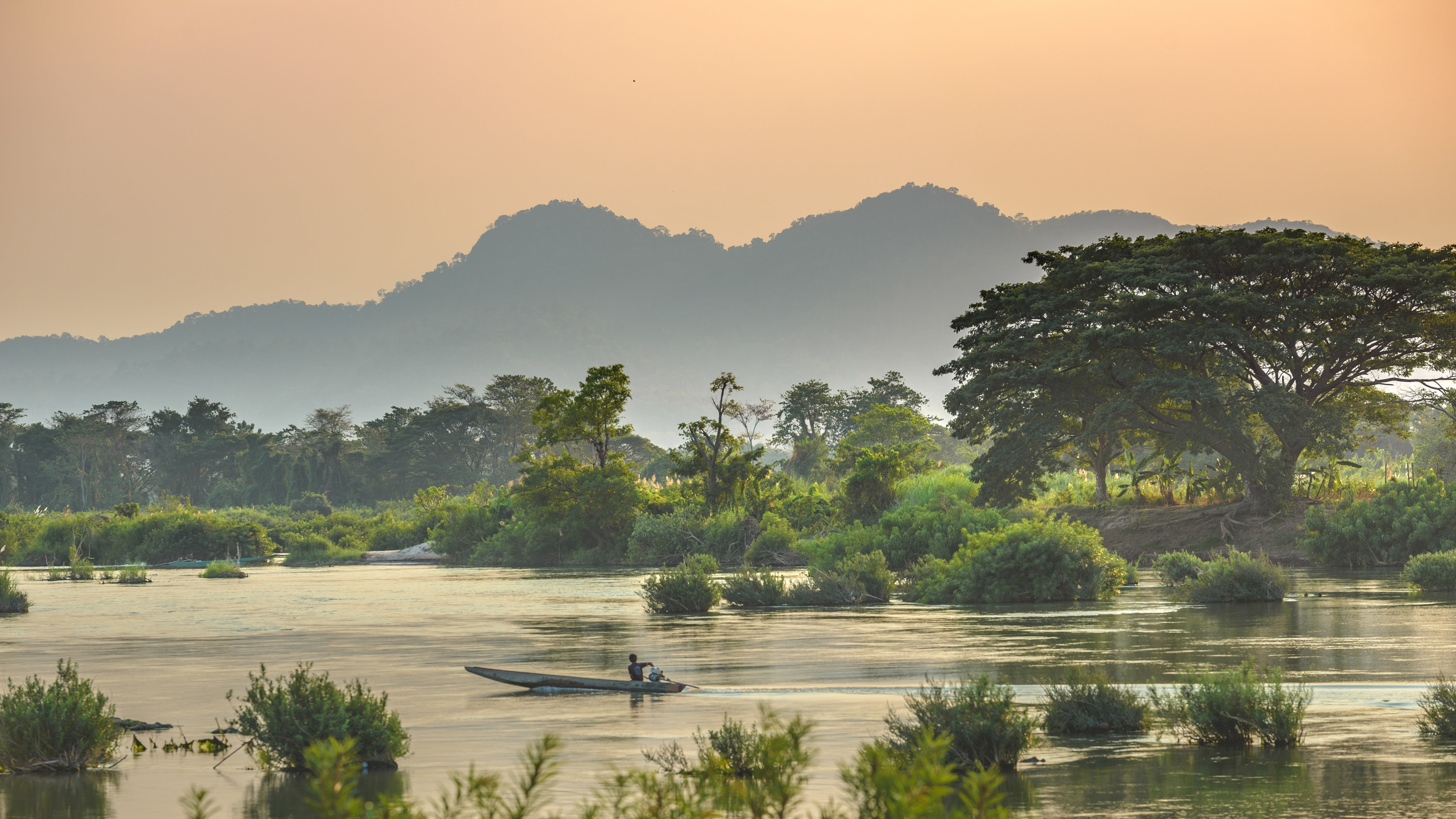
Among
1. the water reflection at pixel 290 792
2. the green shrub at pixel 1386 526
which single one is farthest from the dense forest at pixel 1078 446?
the water reflection at pixel 290 792

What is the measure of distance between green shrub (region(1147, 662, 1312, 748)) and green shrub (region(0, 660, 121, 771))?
10574mm

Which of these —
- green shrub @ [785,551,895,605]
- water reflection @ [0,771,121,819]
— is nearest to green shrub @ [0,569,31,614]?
green shrub @ [785,551,895,605]

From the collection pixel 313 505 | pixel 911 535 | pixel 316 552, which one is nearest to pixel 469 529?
pixel 316 552

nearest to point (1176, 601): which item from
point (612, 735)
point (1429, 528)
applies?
point (1429, 528)

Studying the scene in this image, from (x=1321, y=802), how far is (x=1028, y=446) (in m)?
33.5

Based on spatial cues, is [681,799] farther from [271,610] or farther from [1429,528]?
[1429,528]

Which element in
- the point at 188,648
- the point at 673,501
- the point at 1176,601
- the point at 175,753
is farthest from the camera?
the point at 673,501

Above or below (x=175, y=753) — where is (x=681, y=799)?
above

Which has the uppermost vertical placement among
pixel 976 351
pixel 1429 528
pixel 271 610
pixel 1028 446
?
pixel 976 351

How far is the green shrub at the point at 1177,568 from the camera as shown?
33906 mm

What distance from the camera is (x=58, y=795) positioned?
1164 centimetres

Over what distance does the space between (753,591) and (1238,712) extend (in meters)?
21.1

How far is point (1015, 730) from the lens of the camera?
37.6 feet

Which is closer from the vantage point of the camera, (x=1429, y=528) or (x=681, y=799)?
(x=681, y=799)
